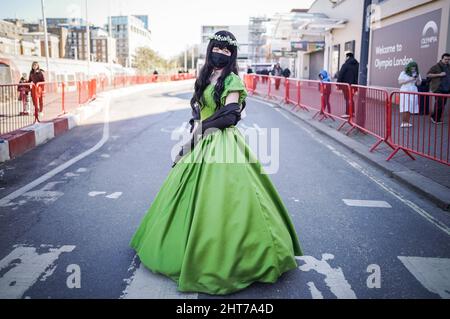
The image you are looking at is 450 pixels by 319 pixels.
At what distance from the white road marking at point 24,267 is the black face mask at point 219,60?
2.03m

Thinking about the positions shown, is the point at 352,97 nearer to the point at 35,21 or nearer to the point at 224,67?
the point at 224,67

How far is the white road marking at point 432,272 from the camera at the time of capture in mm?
3201

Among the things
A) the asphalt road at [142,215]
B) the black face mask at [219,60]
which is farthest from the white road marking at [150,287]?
the black face mask at [219,60]

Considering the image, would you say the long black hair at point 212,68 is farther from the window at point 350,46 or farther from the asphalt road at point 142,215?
the window at point 350,46

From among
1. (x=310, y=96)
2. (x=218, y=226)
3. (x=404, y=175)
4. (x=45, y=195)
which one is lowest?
(x=45, y=195)

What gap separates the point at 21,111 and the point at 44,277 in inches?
285

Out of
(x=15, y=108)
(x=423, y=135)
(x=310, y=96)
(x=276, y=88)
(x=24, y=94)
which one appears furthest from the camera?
(x=276, y=88)

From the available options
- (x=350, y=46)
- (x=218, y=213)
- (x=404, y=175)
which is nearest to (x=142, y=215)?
(x=218, y=213)

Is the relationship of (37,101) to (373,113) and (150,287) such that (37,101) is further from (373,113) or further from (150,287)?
(150,287)

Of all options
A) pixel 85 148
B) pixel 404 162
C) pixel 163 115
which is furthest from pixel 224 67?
pixel 163 115

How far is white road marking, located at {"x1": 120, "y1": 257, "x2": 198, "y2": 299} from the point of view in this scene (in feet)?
9.89

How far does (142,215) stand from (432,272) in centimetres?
288

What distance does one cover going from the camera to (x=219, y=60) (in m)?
3.36

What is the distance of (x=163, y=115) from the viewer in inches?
566
